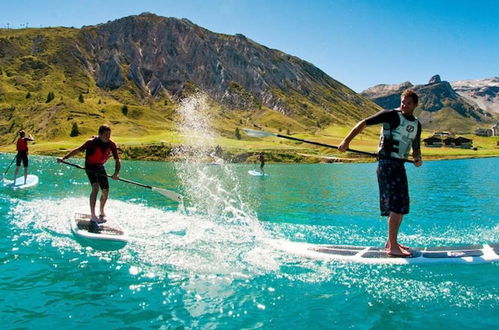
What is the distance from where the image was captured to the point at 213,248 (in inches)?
533

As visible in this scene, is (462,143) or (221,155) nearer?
(221,155)

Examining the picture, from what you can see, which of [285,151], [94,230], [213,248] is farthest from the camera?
[285,151]

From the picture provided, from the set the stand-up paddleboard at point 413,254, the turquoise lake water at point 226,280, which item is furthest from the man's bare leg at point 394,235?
the turquoise lake water at point 226,280

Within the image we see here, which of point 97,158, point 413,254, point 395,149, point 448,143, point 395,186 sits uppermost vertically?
point 448,143

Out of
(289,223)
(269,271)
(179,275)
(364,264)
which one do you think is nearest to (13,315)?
(179,275)

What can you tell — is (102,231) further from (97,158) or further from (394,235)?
(394,235)

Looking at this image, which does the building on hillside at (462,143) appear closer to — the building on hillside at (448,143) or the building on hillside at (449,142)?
the building on hillside at (448,143)

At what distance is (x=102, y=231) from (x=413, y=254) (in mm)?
10836

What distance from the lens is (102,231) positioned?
15039 mm

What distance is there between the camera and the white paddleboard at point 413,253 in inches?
453

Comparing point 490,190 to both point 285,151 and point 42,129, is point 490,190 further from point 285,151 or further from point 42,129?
point 42,129

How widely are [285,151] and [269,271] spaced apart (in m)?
111

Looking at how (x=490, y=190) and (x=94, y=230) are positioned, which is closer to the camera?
(x=94, y=230)

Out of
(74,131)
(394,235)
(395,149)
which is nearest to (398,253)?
(394,235)
